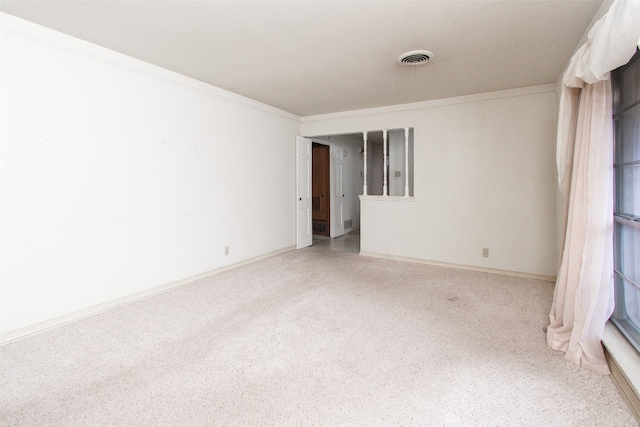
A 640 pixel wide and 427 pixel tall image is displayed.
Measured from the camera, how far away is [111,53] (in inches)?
109

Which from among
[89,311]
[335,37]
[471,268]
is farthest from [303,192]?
Result: [89,311]

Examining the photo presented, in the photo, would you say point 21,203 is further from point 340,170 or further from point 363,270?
point 340,170

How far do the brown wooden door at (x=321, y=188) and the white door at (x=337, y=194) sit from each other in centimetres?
11

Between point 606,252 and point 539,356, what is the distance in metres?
0.78

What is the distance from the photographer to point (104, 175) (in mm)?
2812

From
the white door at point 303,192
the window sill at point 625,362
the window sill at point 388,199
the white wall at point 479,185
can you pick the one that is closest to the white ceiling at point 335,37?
the white wall at point 479,185

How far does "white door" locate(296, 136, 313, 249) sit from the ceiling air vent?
2.67 metres

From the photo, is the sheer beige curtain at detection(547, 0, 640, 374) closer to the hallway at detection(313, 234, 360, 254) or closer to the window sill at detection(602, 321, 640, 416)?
the window sill at detection(602, 321, 640, 416)

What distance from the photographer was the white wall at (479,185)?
3.74 metres

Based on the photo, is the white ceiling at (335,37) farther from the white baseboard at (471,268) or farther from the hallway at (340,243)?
the hallway at (340,243)

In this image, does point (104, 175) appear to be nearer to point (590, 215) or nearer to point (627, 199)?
point (590, 215)

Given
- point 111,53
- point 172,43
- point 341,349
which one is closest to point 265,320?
point 341,349

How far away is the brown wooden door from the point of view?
21.3 ft

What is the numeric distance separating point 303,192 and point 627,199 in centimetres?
Result: 412
